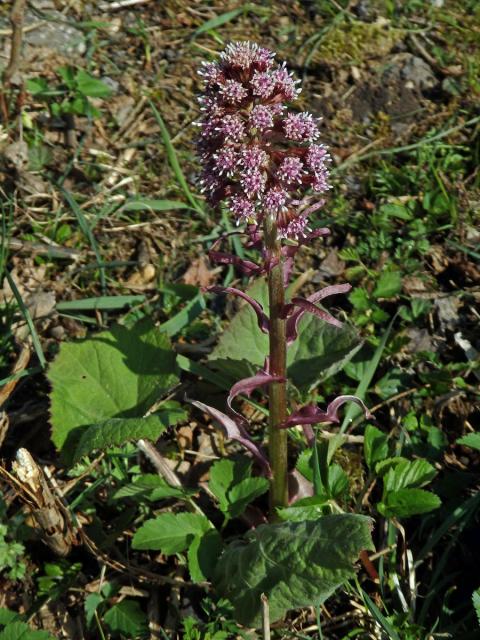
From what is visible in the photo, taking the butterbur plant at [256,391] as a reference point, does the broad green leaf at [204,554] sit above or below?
below

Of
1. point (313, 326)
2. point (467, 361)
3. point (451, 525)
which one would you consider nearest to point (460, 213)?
point (467, 361)

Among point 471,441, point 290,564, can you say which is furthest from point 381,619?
point 471,441

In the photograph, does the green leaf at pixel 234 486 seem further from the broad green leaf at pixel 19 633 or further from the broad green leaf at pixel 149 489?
the broad green leaf at pixel 19 633

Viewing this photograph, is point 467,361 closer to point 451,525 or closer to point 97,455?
point 451,525

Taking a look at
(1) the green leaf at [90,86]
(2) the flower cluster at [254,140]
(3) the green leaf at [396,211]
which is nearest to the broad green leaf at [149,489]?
(2) the flower cluster at [254,140]

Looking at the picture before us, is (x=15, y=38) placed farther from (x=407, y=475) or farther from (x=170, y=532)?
(x=407, y=475)
